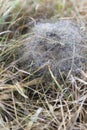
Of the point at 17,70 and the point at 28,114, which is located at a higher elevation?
the point at 17,70

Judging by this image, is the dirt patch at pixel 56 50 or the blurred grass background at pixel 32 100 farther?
the dirt patch at pixel 56 50

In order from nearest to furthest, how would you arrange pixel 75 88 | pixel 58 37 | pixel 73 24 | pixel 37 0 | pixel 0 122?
pixel 0 122 < pixel 75 88 < pixel 58 37 < pixel 73 24 < pixel 37 0

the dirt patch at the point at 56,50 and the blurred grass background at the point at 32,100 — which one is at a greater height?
the dirt patch at the point at 56,50

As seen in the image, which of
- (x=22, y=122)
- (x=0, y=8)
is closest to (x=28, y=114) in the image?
(x=22, y=122)

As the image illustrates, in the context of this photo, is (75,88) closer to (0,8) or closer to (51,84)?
(51,84)

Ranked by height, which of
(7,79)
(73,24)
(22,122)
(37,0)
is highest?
(37,0)

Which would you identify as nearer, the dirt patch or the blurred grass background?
the blurred grass background

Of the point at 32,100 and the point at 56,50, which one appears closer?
the point at 32,100

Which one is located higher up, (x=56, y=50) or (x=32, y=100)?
(x=56, y=50)
